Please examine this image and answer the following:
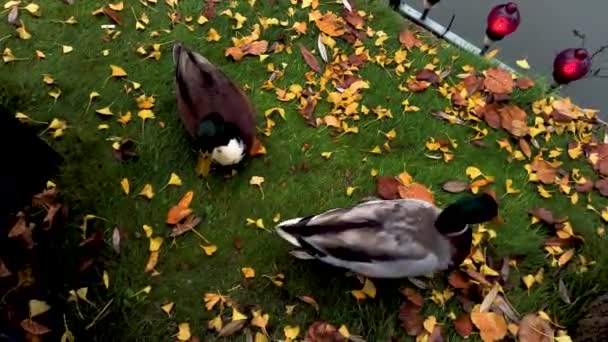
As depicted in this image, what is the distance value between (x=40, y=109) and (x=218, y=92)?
2.95ft

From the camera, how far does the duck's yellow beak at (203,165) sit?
2564 mm

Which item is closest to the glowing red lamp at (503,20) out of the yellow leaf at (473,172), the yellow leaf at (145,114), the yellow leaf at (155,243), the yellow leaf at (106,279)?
the yellow leaf at (473,172)

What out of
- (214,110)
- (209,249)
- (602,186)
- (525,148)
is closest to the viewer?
(209,249)

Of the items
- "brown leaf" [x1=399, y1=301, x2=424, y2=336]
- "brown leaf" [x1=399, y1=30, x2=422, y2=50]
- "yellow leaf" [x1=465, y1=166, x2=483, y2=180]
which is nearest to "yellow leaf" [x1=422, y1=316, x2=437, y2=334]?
"brown leaf" [x1=399, y1=301, x2=424, y2=336]

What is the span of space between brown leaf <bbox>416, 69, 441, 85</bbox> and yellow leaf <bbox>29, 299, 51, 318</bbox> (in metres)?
2.18

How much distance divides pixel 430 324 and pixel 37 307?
148 cm

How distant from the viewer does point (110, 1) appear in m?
3.19

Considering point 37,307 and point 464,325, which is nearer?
point 37,307

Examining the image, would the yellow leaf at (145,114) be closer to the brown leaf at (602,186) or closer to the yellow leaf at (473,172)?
the yellow leaf at (473,172)

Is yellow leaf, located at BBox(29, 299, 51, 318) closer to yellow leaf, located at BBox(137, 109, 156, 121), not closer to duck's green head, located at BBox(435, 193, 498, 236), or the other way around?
yellow leaf, located at BBox(137, 109, 156, 121)

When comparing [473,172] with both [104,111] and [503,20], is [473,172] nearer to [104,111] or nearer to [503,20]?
[503,20]

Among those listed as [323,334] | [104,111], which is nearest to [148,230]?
[104,111]

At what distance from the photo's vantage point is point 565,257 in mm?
2465

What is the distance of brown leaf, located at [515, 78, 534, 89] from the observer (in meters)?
3.22
